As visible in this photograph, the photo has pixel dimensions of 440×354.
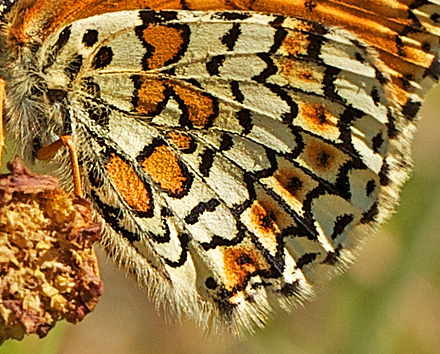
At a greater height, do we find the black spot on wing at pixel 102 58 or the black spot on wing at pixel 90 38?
the black spot on wing at pixel 90 38

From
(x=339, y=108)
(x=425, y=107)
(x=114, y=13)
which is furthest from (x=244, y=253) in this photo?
(x=425, y=107)

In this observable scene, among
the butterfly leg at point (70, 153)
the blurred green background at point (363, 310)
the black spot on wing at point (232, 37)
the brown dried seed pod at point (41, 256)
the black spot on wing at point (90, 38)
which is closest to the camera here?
the brown dried seed pod at point (41, 256)

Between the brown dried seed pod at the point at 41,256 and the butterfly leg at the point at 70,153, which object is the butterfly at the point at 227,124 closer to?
the butterfly leg at the point at 70,153

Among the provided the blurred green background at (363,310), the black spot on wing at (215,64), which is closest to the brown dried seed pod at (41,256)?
the black spot on wing at (215,64)

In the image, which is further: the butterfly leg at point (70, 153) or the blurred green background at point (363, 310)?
the blurred green background at point (363, 310)

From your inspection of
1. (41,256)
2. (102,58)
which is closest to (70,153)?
(102,58)

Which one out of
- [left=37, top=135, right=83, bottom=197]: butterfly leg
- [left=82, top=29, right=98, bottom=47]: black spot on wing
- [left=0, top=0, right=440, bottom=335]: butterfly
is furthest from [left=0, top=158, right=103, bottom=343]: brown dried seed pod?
[left=82, top=29, right=98, bottom=47]: black spot on wing

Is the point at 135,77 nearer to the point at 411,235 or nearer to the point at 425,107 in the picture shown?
the point at 411,235
